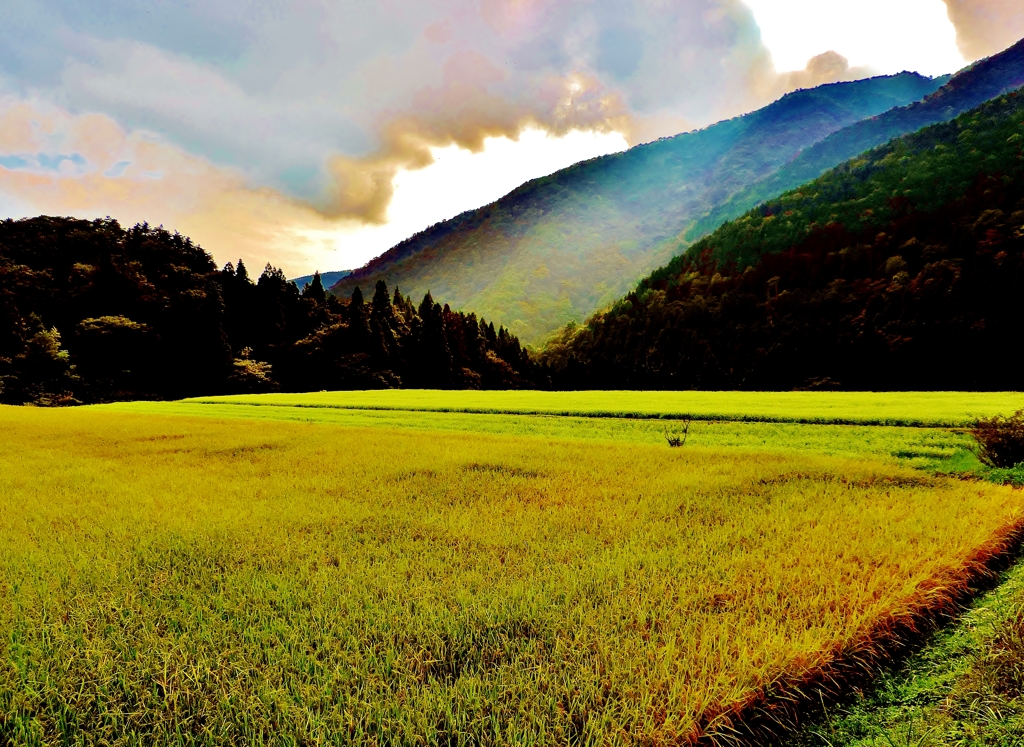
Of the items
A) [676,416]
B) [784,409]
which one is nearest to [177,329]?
[676,416]

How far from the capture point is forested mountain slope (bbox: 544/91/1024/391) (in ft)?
235

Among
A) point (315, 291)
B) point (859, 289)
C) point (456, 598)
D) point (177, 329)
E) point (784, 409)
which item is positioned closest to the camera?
point (456, 598)

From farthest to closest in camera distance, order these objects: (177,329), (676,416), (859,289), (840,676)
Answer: (859,289) < (177,329) < (676,416) < (840,676)

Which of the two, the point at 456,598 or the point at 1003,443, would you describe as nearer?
the point at 456,598

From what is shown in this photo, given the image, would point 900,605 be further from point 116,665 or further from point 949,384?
point 949,384

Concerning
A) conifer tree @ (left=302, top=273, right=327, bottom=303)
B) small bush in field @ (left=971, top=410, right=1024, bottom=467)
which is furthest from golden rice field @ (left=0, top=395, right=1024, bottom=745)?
conifer tree @ (left=302, top=273, right=327, bottom=303)

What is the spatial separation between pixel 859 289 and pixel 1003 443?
98501 mm

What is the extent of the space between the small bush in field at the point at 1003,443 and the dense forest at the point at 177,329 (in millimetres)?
63098

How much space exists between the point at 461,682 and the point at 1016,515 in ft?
28.4

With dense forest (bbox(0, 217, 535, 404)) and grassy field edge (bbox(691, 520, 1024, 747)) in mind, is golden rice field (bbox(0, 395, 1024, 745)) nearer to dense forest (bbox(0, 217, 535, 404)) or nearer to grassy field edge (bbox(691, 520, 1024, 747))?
grassy field edge (bbox(691, 520, 1024, 747))

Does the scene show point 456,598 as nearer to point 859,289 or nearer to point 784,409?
point 784,409

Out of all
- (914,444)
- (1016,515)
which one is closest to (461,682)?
(1016,515)

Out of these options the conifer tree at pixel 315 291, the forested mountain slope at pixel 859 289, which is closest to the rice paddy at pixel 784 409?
the conifer tree at pixel 315 291

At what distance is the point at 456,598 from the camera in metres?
4.11
